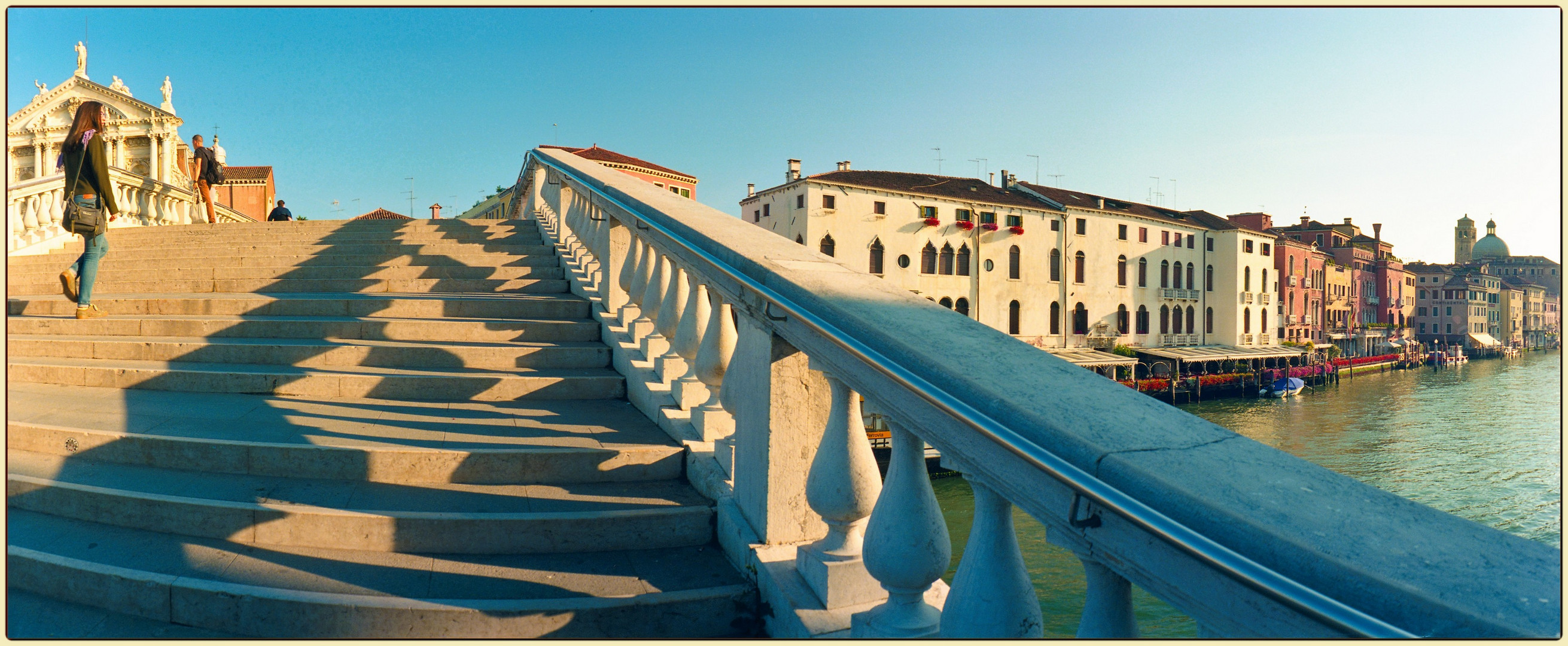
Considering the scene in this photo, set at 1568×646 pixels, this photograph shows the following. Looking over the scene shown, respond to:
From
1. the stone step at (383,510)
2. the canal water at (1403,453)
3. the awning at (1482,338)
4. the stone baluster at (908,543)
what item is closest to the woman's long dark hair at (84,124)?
the stone step at (383,510)

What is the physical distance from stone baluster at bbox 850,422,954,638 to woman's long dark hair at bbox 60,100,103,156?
6.50 meters

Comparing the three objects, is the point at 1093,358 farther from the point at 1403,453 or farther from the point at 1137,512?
the point at 1137,512

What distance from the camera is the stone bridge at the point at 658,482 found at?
0.99m

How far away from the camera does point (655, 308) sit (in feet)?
12.7

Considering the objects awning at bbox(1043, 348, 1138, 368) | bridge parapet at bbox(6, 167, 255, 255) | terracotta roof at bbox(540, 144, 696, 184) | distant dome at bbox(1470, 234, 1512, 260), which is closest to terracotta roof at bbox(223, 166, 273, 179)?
terracotta roof at bbox(540, 144, 696, 184)

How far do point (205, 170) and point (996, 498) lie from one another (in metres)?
13.4

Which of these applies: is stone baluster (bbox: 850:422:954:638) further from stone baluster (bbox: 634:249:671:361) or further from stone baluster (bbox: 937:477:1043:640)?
stone baluster (bbox: 634:249:671:361)

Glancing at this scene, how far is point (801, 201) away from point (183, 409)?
2846 cm

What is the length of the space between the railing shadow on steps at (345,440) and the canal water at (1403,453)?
282cm

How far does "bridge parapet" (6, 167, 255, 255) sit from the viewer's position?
29.1 feet

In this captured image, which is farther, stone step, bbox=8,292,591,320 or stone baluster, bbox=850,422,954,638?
stone step, bbox=8,292,591,320

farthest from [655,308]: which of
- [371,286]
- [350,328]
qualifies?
A: [371,286]

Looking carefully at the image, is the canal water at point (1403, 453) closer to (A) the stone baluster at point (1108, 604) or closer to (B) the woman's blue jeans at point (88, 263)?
(A) the stone baluster at point (1108, 604)

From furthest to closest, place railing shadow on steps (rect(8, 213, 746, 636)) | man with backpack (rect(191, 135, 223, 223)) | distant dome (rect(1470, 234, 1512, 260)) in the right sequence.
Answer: distant dome (rect(1470, 234, 1512, 260)) → man with backpack (rect(191, 135, 223, 223)) → railing shadow on steps (rect(8, 213, 746, 636))
